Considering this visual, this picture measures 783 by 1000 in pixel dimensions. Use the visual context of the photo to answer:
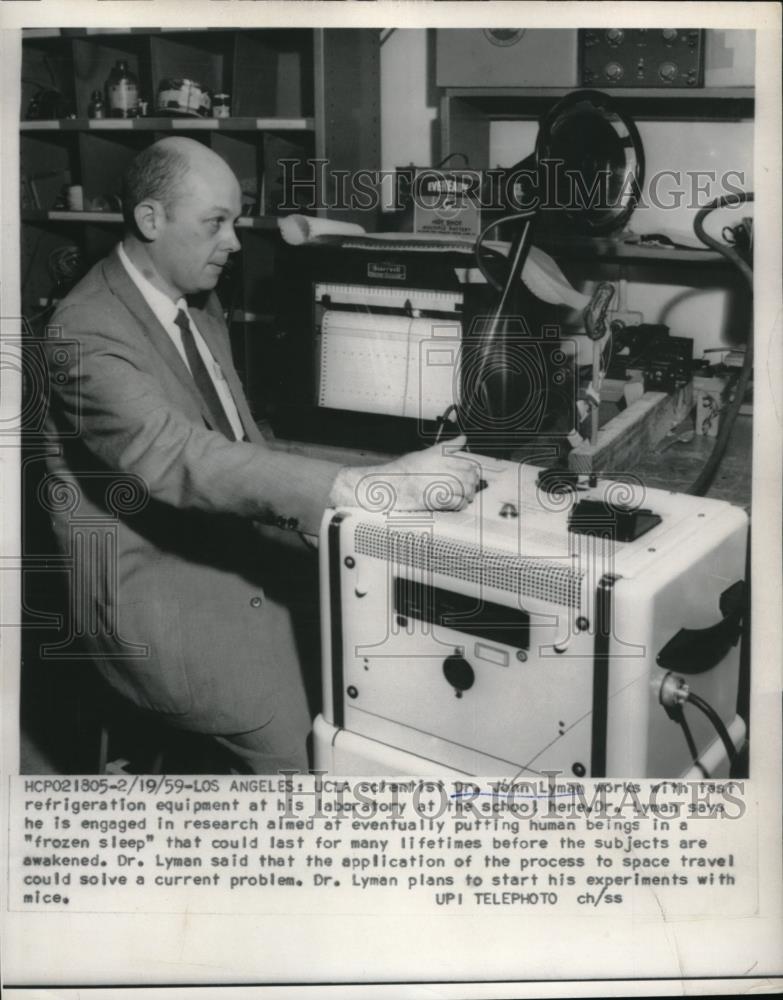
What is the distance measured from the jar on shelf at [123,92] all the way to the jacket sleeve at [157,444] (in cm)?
148

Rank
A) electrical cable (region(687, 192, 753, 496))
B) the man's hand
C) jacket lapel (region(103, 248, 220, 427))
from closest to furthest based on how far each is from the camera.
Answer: the man's hand
electrical cable (region(687, 192, 753, 496))
jacket lapel (region(103, 248, 220, 427))

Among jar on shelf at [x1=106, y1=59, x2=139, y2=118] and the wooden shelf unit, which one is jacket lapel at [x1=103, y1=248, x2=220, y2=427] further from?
jar on shelf at [x1=106, y1=59, x2=139, y2=118]

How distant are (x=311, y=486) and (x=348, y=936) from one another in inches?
24.1

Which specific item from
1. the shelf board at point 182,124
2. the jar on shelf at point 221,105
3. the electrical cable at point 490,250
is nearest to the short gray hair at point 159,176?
the electrical cable at point 490,250

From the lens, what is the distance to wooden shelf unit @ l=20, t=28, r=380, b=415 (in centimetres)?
249

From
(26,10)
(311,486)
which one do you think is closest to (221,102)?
(26,10)

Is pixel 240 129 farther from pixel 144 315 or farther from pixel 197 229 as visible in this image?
pixel 144 315

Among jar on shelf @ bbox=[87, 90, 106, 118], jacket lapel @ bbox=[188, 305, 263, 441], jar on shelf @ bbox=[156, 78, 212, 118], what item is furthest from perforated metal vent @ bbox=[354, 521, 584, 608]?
jar on shelf @ bbox=[87, 90, 106, 118]

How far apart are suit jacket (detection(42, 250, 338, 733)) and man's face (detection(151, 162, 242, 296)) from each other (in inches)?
3.2

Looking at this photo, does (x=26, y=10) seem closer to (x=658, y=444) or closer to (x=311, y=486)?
(x=311, y=486)

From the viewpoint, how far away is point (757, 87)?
1378 mm

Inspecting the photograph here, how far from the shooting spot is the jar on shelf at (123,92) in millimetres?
2656

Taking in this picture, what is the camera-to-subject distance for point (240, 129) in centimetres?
252

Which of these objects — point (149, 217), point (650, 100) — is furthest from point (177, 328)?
point (650, 100)
